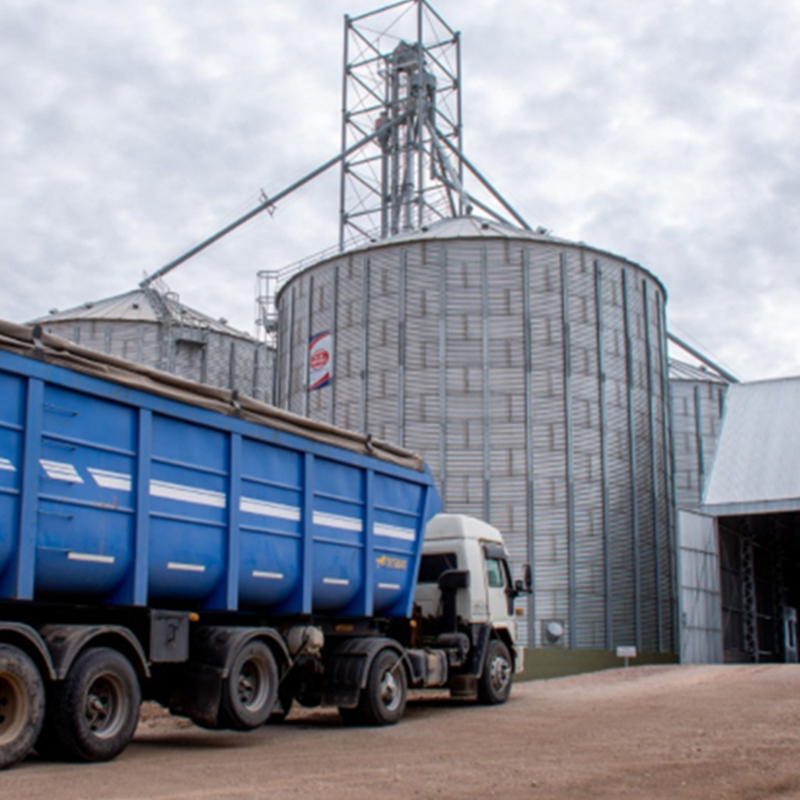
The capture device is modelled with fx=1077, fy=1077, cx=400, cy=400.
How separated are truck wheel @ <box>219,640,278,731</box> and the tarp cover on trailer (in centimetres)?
286

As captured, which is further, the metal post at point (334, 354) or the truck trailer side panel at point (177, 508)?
the metal post at point (334, 354)

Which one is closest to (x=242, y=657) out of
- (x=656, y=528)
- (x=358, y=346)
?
(x=358, y=346)

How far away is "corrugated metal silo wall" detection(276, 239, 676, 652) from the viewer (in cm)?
3141

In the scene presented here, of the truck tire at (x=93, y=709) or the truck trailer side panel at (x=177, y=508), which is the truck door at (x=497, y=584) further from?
the truck tire at (x=93, y=709)

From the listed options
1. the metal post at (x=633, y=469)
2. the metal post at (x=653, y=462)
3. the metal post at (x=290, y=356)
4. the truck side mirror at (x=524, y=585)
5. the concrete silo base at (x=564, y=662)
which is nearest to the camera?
the truck side mirror at (x=524, y=585)

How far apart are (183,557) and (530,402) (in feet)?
68.5

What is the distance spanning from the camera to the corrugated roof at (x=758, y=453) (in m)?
32.8

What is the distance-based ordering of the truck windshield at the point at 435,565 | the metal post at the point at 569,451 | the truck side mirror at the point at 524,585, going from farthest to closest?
the metal post at the point at 569,451 → the truck side mirror at the point at 524,585 → the truck windshield at the point at 435,565

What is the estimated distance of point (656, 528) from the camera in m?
34.2

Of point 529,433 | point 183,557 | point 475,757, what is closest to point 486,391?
point 529,433

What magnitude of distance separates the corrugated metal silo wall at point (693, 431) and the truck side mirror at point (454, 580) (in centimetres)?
2995

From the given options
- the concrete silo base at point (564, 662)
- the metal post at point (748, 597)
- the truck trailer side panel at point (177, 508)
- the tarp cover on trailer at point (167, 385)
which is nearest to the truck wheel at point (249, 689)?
the truck trailer side panel at point (177, 508)

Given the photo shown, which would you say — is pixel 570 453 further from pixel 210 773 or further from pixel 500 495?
pixel 210 773

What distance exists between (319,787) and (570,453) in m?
23.5
